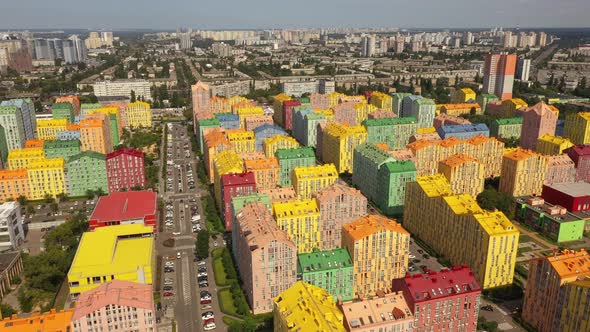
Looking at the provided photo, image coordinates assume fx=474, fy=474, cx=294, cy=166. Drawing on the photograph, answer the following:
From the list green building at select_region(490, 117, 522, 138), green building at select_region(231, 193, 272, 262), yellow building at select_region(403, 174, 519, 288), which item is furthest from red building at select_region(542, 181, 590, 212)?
green building at select_region(231, 193, 272, 262)

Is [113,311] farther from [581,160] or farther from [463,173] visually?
[581,160]

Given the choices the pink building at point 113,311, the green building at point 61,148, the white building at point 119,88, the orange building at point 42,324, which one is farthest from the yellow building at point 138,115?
the pink building at point 113,311

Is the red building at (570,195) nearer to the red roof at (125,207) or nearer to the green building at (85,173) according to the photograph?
the red roof at (125,207)

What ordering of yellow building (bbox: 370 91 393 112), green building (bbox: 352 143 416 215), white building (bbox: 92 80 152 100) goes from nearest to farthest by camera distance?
green building (bbox: 352 143 416 215) < yellow building (bbox: 370 91 393 112) < white building (bbox: 92 80 152 100)

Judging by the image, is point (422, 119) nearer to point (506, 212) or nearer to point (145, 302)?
point (506, 212)

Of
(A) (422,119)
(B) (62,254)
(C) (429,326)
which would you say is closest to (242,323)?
(C) (429,326)

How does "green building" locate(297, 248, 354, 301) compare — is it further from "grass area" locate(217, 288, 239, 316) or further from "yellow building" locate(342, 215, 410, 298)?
"grass area" locate(217, 288, 239, 316)

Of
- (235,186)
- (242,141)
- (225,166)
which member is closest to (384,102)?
(242,141)
